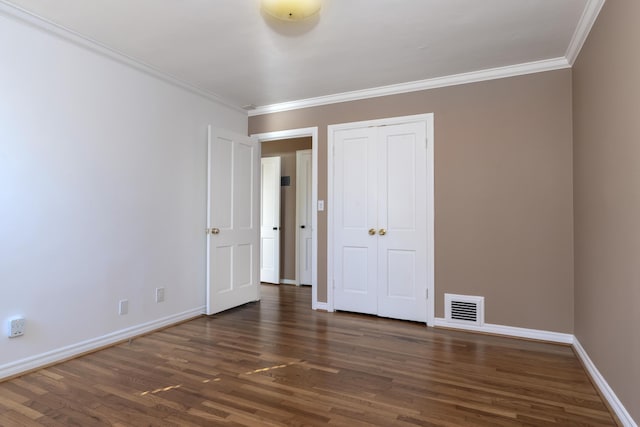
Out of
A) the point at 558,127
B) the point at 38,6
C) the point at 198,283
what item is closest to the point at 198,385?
the point at 198,283

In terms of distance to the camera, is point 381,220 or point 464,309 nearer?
point 464,309

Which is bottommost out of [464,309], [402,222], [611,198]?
[464,309]

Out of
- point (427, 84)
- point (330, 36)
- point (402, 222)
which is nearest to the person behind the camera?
point (330, 36)

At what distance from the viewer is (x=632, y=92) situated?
1.88 meters

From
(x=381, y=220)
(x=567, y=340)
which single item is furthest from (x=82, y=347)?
(x=567, y=340)

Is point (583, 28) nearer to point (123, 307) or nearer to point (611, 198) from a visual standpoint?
point (611, 198)

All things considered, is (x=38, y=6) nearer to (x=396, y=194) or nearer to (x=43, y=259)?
(x=43, y=259)

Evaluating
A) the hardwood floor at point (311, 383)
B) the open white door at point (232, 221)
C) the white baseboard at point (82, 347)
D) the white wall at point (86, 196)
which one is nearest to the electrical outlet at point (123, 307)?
the white wall at point (86, 196)

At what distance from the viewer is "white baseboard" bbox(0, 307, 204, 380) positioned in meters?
2.51

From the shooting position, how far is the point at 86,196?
2.95 m

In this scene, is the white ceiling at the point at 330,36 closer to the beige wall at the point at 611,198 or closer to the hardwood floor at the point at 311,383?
the beige wall at the point at 611,198

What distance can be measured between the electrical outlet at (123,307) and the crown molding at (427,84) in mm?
2747

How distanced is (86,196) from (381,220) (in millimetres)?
2793

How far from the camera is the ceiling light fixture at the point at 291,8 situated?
7.30 ft
